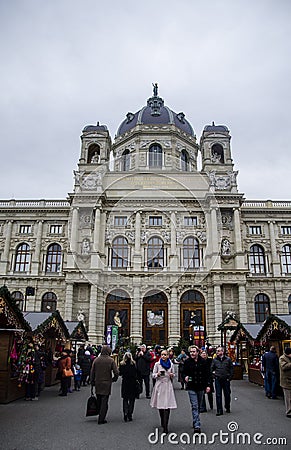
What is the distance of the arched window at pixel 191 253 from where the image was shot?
39625 mm

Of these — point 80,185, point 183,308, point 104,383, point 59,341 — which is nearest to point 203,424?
point 104,383

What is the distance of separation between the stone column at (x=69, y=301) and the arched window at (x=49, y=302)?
10.2 feet

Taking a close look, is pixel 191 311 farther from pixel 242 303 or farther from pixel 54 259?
pixel 54 259

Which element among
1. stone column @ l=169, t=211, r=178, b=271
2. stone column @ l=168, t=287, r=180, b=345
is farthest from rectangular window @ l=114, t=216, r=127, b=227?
stone column @ l=168, t=287, r=180, b=345

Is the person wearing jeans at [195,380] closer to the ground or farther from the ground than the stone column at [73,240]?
closer to the ground

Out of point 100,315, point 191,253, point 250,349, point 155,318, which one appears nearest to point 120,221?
point 191,253

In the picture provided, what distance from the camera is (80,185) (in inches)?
1639

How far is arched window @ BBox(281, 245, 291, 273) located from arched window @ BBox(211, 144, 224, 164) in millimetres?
11160

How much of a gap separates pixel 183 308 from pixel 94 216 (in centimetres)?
1196

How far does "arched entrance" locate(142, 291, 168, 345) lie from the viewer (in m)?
37.7

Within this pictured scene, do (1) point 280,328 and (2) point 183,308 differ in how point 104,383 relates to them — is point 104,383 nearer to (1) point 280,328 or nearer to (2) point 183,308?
(1) point 280,328

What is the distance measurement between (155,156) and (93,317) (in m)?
19.0

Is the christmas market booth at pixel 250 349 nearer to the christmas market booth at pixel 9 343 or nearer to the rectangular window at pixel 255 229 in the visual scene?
the christmas market booth at pixel 9 343

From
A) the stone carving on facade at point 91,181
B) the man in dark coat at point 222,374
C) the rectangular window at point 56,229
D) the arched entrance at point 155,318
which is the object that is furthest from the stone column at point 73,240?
the man in dark coat at point 222,374
